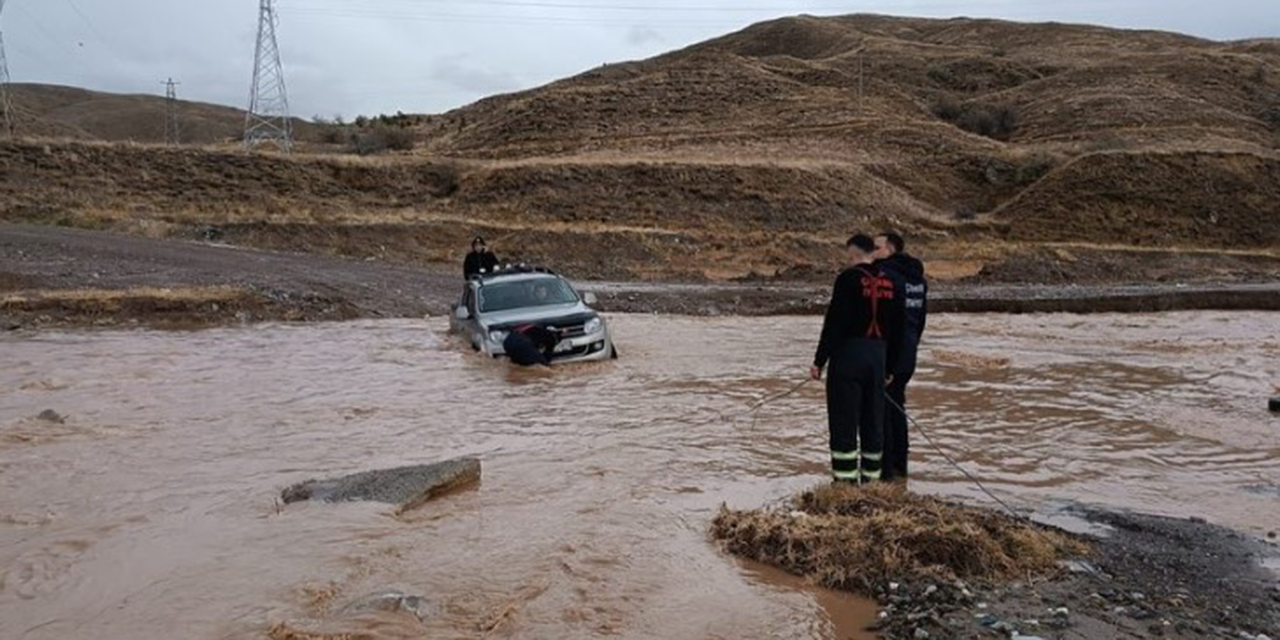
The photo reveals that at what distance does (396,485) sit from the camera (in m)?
7.75

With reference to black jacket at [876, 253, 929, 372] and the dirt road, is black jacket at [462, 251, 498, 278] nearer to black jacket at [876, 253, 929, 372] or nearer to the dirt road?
the dirt road

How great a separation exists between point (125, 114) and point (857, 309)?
124 metres

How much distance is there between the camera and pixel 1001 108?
212 ft

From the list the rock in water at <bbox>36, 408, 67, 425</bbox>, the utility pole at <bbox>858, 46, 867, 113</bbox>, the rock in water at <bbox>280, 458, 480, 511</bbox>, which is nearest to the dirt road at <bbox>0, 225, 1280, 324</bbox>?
the rock in water at <bbox>36, 408, 67, 425</bbox>

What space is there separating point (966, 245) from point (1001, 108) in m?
30.7

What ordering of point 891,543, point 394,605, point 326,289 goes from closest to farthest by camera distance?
point 394,605 → point 891,543 → point 326,289

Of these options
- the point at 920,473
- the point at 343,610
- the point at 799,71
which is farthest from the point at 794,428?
the point at 799,71

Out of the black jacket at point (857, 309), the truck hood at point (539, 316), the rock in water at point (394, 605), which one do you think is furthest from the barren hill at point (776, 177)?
the rock in water at point (394, 605)

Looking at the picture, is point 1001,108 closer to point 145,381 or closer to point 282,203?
point 282,203

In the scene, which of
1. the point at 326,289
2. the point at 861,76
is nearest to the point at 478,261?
the point at 326,289

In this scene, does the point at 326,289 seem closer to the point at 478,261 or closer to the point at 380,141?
the point at 478,261

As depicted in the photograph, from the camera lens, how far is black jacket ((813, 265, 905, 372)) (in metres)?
7.15

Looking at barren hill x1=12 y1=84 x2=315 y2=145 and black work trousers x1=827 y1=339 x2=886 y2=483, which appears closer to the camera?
black work trousers x1=827 y1=339 x2=886 y2=483

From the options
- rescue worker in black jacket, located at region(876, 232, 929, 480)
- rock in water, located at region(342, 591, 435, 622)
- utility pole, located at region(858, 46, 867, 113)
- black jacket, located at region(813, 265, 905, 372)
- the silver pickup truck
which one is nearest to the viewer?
rock in water, located at region(342, 591, 435, 622)
